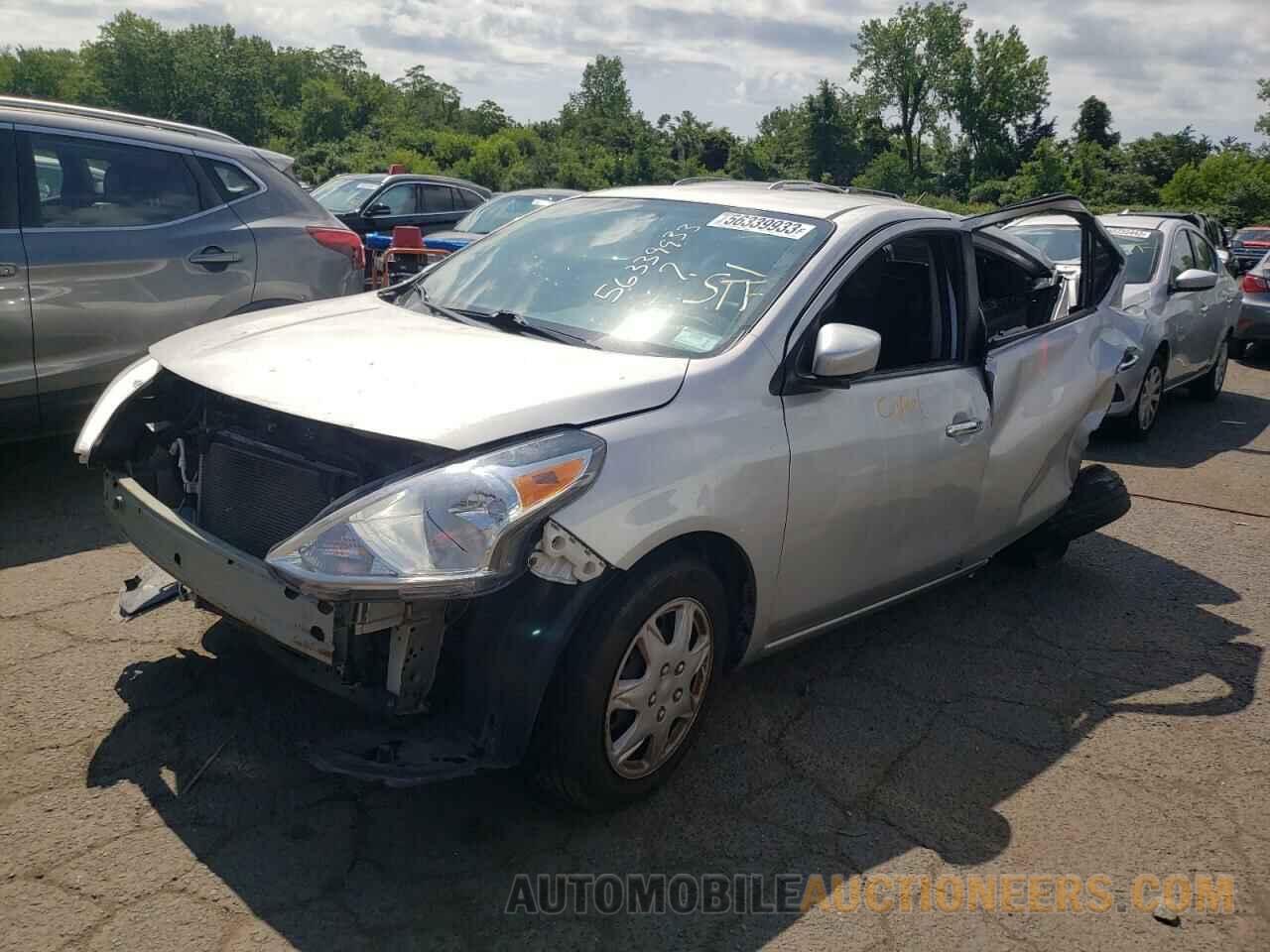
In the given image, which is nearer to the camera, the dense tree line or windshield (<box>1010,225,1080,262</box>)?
windshield (<box>1010,225,1080,262</box>)

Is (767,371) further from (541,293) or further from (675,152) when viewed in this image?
(675,152)

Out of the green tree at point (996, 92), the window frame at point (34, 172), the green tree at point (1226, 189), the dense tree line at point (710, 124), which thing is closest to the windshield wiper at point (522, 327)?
the window frame at point (34, 172)

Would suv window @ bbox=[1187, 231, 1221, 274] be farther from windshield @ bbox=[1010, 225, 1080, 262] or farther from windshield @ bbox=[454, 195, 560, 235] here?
windshield @ bbox=[454, 195, 560, 235]

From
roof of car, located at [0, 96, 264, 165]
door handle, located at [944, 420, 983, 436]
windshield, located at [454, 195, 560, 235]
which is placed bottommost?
A: windshield, located at [454, 195, 560, 235]

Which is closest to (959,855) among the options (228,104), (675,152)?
(675,152)

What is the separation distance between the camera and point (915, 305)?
13.4ft

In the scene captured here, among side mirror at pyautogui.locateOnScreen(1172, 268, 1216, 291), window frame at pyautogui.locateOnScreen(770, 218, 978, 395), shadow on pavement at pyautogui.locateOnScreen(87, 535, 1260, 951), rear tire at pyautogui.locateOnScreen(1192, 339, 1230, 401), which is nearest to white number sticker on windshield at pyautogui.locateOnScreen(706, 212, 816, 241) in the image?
window frame at pyautogui.locateOnScreen(770, 218, 978, 395)

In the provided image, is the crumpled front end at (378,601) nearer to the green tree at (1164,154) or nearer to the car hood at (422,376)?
the car hood at (422,376)

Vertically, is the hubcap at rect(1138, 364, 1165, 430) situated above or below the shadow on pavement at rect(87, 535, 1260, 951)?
above

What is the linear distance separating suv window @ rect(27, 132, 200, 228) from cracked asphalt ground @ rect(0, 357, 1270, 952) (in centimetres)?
156

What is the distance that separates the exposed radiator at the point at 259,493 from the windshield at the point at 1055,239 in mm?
7246

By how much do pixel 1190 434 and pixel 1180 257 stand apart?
155 centimetres

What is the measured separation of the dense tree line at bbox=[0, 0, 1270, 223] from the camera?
62.5 meters

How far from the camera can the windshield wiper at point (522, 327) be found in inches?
130
